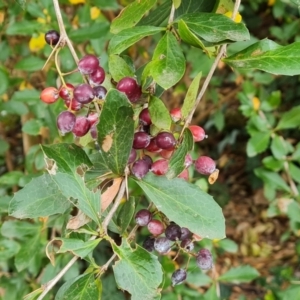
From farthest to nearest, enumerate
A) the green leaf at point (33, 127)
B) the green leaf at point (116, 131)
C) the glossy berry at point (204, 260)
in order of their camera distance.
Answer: the green leaf at point (33, 127) → the glossy berry at point (204, 260) → the green leaf at point (116, 131)

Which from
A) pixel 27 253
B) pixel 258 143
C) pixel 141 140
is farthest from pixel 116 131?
pixel 258 143

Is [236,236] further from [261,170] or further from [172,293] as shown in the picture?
[172,293]

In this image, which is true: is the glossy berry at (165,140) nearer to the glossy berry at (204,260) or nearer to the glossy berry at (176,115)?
the glossy berry at (176,115)

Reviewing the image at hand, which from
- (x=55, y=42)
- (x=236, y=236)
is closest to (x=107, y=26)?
(x=55, y=42)

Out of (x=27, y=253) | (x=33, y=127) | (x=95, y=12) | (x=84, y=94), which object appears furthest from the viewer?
(x=95, y=12)

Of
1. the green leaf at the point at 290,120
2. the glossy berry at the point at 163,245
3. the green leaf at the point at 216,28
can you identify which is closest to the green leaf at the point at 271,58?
the green leaf at the point at 216,28

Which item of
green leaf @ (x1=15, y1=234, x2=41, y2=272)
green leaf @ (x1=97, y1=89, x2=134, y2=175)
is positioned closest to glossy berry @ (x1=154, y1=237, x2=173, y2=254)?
green leaf @ (x1=97, y1=89, x2=134, y2=175)

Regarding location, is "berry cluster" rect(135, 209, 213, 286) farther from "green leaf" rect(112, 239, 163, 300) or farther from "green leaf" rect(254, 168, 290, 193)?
"green leaf" rect(254, 168, 290, 193)

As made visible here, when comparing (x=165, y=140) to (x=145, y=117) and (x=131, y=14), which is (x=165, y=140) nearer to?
(x=145, y=117)
